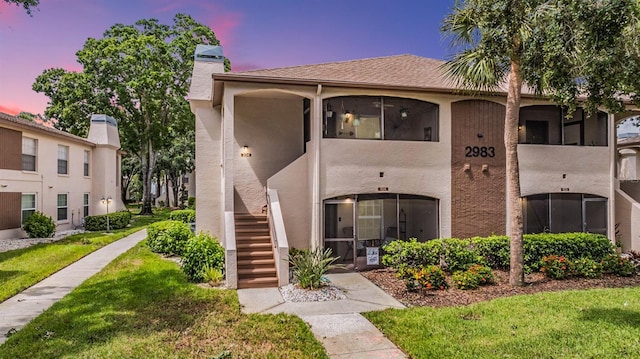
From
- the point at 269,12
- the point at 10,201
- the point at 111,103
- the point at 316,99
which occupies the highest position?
the point at 269,12

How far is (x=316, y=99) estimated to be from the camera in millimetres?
11281

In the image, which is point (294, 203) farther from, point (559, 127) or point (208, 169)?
point (559, 127)

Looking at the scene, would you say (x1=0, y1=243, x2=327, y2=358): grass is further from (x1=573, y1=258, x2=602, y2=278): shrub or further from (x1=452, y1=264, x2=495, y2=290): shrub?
(x1=573, y1=258, x2=602, y2=278): shrub

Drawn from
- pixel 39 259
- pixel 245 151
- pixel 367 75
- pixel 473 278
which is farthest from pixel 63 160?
pixel 473 278

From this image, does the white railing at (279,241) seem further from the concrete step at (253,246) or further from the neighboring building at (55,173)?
the neighboring building at (55,173)

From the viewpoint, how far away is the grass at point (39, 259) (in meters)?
9.69

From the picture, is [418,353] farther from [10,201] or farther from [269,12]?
[10,201]

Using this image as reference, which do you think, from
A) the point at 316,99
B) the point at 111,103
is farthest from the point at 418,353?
the point at 111,103

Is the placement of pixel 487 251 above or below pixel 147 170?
below

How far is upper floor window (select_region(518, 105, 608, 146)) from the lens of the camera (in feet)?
42.8

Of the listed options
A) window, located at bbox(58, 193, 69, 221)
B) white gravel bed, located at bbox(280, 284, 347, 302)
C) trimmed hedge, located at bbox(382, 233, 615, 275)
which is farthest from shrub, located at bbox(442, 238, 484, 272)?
window, located at bbox(58, 193, 69, 221)

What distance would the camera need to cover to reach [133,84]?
27078 mm

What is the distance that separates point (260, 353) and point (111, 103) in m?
29.3

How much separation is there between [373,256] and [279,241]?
3.44 m
